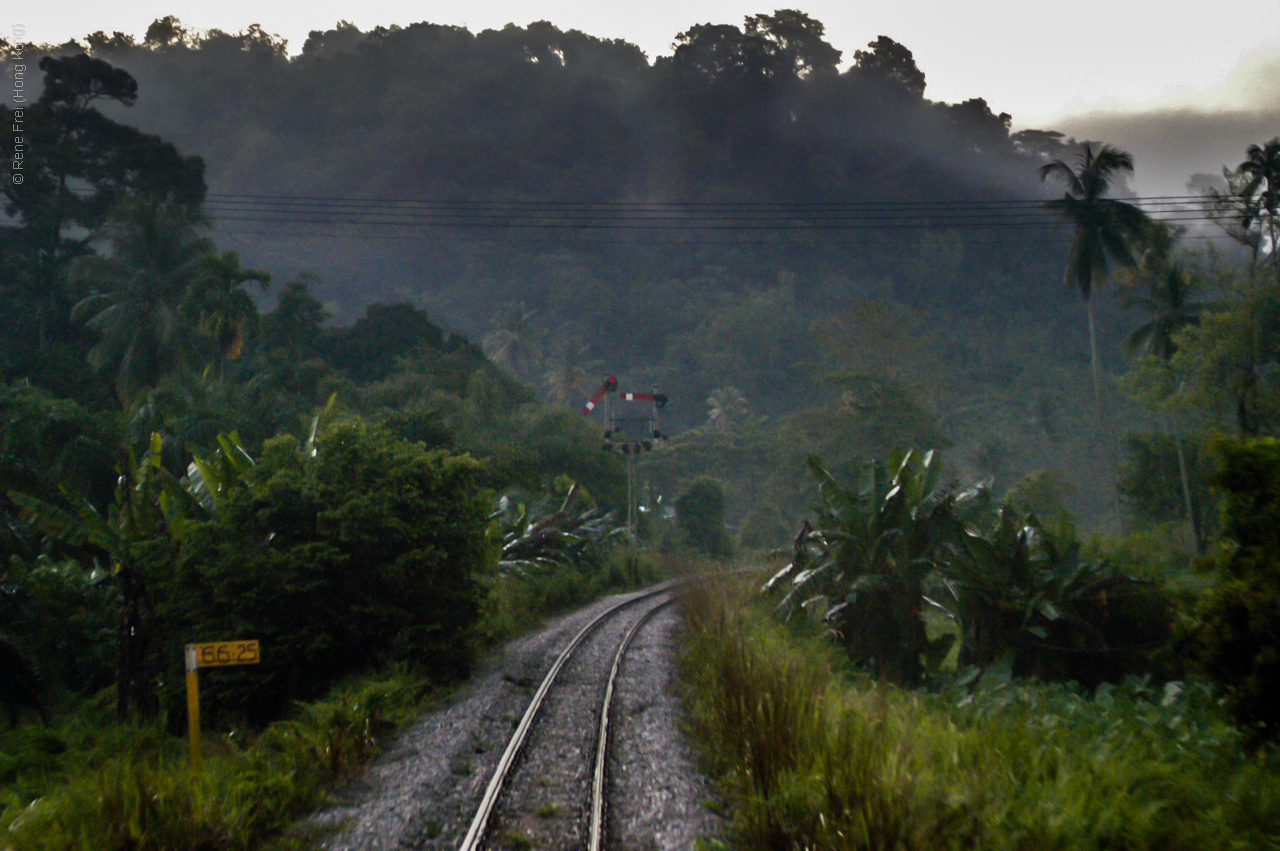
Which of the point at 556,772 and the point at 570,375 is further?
the point at 570,375

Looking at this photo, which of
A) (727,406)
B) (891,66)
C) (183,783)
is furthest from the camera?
(891,66)

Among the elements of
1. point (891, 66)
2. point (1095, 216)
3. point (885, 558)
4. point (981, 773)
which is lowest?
point (885, 558)

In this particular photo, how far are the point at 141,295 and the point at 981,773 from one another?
43.7 meters

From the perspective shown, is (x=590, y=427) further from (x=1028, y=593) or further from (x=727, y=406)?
(x=727, y=406)

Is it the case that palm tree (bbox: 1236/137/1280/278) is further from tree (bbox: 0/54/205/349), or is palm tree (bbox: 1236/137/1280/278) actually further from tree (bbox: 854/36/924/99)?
tree (bbox: 854/36/924/99)

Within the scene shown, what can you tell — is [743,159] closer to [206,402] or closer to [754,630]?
[206,402]

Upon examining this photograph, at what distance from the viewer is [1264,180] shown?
31.8 meters

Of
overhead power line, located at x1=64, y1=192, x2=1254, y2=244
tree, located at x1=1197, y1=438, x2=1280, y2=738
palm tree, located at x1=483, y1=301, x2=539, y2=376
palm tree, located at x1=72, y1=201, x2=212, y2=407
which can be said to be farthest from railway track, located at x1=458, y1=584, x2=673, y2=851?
overhead power line, located at x1=64, y1=192, x2=1254, y2=244

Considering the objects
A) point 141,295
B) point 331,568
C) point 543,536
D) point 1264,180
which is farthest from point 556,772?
point 141,295

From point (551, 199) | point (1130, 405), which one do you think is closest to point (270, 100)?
point (551, 199)

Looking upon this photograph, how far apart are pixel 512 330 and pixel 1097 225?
234 ft

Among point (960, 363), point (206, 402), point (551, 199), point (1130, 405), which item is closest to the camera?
point (206, 402)

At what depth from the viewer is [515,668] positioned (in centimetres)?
1421

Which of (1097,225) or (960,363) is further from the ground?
(1097,225)
